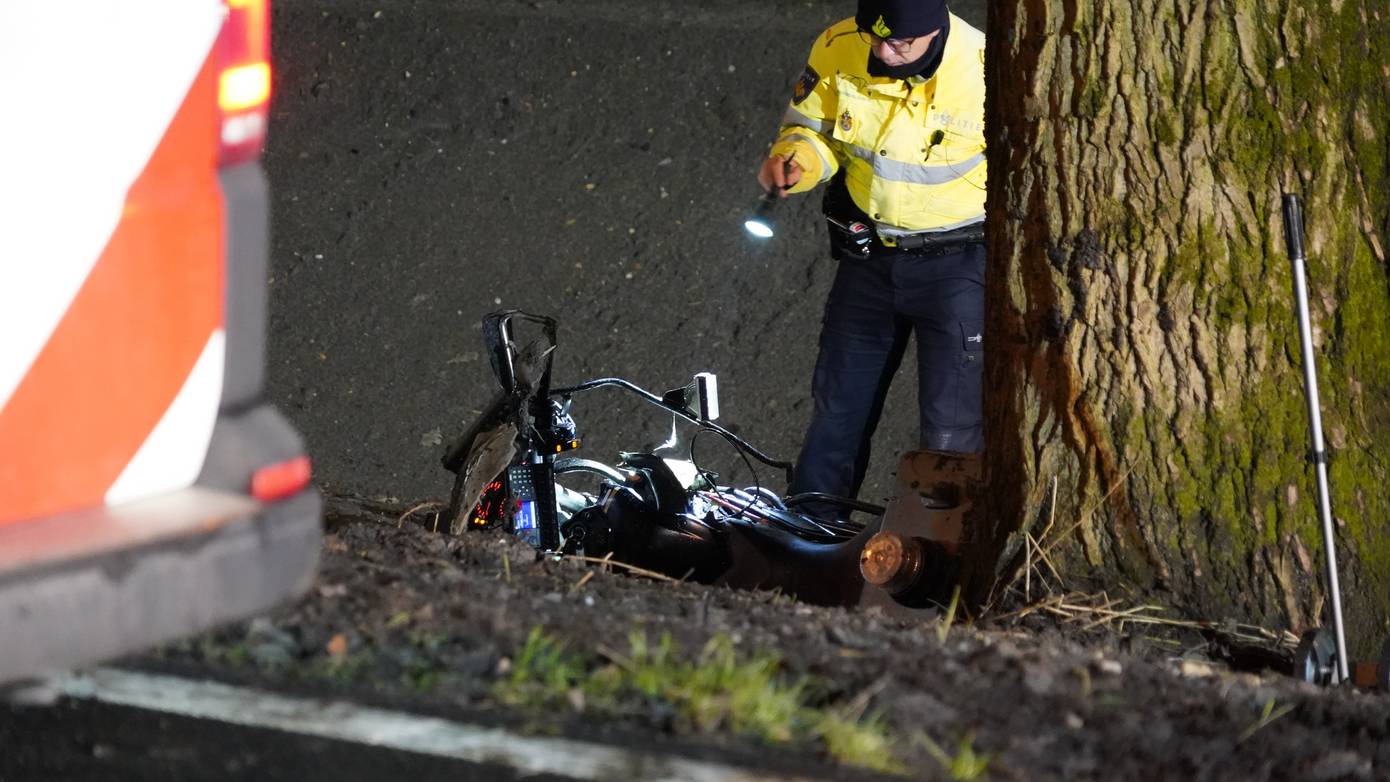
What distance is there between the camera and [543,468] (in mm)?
4781

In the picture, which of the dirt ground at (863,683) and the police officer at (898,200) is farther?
the police officer at (898,200)

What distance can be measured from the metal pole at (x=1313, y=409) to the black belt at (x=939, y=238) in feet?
6.96

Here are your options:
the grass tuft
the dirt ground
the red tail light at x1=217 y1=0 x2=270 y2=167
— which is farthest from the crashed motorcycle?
the red tail light at x1=217 y1=0 x2=270 y2=167

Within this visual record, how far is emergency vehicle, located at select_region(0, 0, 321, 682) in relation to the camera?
2217 millimetres

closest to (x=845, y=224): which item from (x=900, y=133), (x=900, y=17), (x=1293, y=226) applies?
(x=900, y=133)

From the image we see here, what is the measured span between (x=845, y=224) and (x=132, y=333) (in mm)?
3830

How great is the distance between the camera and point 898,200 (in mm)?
5754

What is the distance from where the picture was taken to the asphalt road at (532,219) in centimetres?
773

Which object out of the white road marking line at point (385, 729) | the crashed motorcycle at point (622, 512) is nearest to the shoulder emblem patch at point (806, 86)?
the crashed motorcycle at point (622, 512)

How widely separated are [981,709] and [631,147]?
6414 mm

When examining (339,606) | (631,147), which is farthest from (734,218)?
(339,606)

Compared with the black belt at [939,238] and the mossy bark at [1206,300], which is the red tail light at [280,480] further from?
the black belt at [939,238]

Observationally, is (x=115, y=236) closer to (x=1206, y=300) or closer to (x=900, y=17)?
Answer: (x=1206, y=300)

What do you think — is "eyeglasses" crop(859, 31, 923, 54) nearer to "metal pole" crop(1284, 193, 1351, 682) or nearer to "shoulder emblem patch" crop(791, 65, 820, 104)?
"shoulder emblem patch" crop(791, 65, 820, 104)
